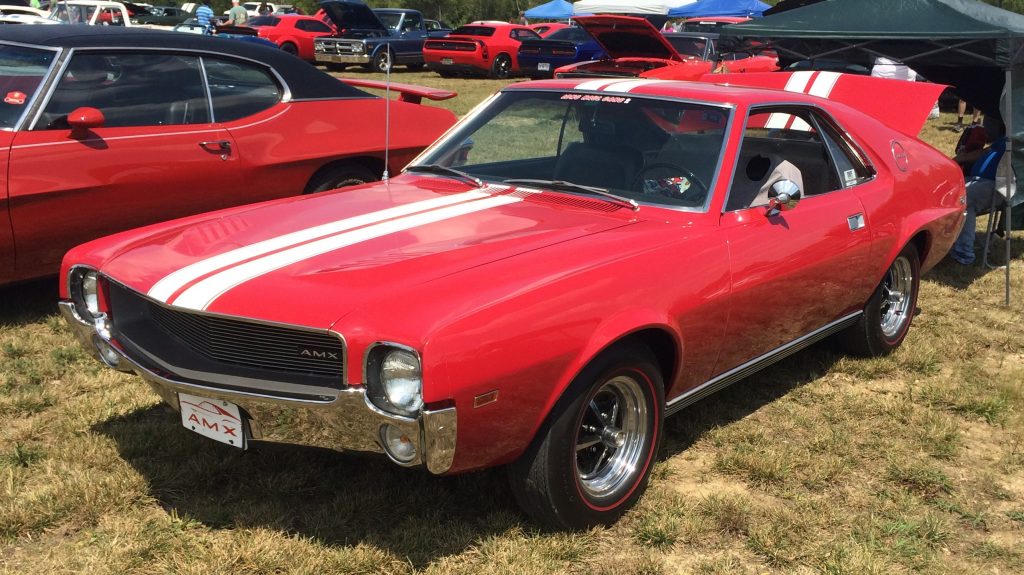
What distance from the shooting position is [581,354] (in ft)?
9.34

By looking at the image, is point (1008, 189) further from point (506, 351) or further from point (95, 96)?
point (95, 96)

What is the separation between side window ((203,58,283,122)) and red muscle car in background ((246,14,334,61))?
1529 centimetres

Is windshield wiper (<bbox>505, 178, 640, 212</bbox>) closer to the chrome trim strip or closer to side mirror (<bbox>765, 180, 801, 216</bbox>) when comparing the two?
side mirror (<bbox>765, 180, 801, 216</bbox>)

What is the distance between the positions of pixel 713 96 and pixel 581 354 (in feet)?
5.26

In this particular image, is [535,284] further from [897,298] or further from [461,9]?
[461,9]

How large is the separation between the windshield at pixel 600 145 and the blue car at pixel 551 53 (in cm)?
1512

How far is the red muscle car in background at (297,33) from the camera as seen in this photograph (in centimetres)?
2106

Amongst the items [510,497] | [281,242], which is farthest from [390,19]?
[510,497]

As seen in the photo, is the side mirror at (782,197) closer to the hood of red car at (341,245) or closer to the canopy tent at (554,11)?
the hood of red car at (341,245)

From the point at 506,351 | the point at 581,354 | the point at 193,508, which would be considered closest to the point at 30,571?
the point at 193,508

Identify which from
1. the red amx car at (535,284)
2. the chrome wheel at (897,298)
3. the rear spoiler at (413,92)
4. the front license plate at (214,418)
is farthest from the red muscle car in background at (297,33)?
the front license plate at (214,418)

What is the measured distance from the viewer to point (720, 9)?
2275cm

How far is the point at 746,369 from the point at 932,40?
4168 millimetres

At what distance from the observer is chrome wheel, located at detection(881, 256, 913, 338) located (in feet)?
16.1
